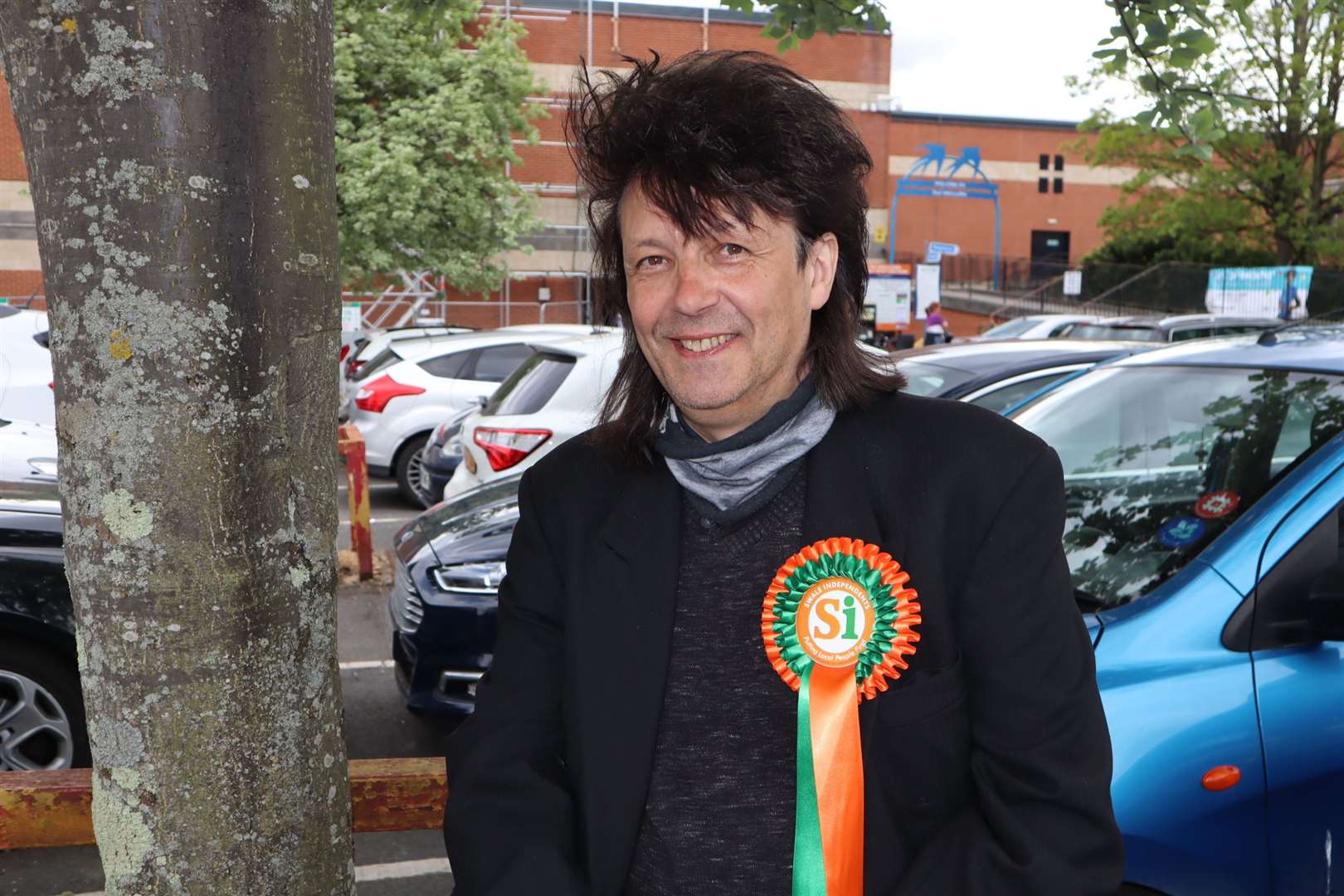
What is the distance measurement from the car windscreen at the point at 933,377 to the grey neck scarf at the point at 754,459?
135 inches

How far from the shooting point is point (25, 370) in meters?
10.8

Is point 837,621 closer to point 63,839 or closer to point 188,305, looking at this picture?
point 188,305

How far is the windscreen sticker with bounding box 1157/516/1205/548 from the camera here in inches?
121

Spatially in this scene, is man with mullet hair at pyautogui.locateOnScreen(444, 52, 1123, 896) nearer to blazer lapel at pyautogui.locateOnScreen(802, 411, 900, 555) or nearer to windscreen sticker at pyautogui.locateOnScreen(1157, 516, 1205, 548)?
blazer lapel at pyautogui.locateOnScreen(802, 411, 900, 555)

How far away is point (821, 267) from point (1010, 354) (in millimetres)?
3991

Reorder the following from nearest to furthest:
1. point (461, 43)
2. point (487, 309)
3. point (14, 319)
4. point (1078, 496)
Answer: point (1078, 496) < point (14, 319) < point (461, 43) < point (487, 309)

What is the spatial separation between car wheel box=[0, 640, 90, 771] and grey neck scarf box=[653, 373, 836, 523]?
3.55 m

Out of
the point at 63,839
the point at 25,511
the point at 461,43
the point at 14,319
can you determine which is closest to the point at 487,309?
the point at 461,43

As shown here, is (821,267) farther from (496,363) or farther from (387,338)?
(387,338)

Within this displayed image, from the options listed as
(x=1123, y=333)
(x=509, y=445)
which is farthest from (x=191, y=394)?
(x=1123, y=333)

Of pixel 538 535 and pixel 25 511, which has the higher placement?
pixel 538 535

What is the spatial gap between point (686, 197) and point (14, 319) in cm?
1104

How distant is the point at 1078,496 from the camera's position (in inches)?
142

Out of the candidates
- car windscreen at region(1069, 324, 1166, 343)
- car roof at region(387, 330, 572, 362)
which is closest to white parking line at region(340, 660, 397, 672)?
car roof at region(387, 330, 572, 362)
